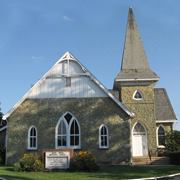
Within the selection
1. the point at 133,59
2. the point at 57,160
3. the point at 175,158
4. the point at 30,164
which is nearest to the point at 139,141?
the point at 175,158

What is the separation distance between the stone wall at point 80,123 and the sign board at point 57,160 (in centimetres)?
507

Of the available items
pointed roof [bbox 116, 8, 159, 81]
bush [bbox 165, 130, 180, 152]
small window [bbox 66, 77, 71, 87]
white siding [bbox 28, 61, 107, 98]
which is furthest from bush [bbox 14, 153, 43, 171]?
bush [bbox 165, 130, 180, 152]

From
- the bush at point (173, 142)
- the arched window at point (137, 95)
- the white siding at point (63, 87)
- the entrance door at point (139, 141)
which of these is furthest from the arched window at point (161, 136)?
the white siding at point (63, 87)

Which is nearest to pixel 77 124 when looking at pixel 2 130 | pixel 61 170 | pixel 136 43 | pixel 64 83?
pixel 64 83

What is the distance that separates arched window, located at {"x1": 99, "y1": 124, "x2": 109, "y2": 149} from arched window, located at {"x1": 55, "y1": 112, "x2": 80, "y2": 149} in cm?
173

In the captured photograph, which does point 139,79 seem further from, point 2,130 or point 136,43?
point 2,130

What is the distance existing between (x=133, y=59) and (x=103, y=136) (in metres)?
11.0

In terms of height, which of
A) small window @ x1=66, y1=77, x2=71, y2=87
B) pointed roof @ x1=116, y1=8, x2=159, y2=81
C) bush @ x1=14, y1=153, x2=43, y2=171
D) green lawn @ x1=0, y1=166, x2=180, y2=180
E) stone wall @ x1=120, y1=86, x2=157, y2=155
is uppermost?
pointed roof @ x1=116, y1=8, x2=159, y2=81

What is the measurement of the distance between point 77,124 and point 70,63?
4983 mm

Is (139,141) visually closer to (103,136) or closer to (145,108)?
(145,108)

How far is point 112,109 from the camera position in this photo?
92.0 ft

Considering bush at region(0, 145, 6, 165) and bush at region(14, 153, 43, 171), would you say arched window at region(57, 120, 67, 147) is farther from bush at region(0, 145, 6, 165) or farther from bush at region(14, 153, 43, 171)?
bush at region(14, 153, 43, 171)

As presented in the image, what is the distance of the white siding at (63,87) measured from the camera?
93.4 feet

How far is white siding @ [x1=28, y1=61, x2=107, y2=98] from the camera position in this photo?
2847 centimetres
